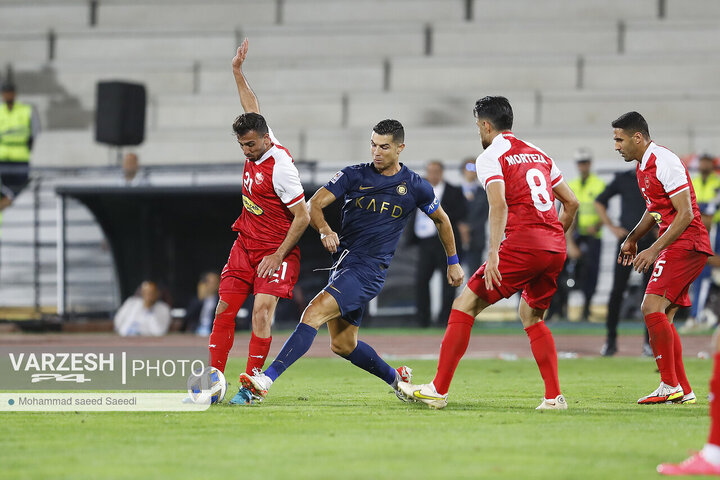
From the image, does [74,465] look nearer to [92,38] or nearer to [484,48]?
[484,48]

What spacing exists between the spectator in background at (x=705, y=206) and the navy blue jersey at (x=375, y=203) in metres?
8.95

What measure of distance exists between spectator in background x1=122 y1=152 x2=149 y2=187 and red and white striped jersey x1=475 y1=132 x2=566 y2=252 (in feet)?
34.9

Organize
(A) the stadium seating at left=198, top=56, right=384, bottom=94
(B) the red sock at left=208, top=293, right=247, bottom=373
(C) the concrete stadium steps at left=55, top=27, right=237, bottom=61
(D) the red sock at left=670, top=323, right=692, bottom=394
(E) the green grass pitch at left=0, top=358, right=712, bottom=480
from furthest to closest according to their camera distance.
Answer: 1. (C) the concrete stadium steps at left=55, top=27, right=237, bottom=61
2. (A) the stadium seating at left=198, top=56, right=384, bottom=94
3. (D) the red sock at left=670, top=323, right=692, bottom=394
4. (B) the red sock at left=208, top=293, right=247, bottom=373
5. (E) the green grass pitch at left=0, top=358, right=712, bottom=480

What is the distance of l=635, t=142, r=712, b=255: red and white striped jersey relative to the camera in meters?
7.87

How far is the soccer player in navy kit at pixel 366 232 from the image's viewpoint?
7.69 metres

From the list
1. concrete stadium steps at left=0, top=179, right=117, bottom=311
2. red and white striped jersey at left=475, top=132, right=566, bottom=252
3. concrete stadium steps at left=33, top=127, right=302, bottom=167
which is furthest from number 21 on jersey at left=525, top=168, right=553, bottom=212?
concrete stadium steps at left=33, top=127, right=302, bottom=167

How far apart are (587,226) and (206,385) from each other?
9.98 m

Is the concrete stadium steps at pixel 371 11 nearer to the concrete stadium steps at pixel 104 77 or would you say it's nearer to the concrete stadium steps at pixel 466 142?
the concrete stadium steps at pixel 104 77

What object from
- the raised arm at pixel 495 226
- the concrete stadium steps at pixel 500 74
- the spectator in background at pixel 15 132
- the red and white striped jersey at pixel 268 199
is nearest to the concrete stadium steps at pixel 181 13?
the concrete stadium steps at pixel 500 74

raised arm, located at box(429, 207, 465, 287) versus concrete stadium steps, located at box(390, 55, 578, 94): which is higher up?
concrete stadium steps, located at box(390, 55, 578, 94)

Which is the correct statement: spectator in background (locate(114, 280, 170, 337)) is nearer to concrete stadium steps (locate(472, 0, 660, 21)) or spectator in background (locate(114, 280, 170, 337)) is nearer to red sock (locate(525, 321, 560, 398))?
red sock (locate(525, 321, 560, 398))

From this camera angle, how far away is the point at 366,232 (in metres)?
7.91

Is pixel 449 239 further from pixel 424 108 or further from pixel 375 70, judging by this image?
pixel 375 70

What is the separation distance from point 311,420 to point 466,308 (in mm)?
1357
